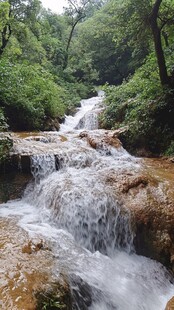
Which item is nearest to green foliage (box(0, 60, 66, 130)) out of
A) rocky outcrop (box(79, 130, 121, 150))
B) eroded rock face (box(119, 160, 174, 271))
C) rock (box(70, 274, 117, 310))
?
rocky outcrop (box(79, 130, 121, 150))

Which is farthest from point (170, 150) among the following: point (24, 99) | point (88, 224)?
point (24, 99)

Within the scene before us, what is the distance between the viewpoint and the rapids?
12.4 ft

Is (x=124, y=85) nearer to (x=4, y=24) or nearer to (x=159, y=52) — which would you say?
(x=159, y=52)

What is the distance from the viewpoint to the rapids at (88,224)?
3.77 metres

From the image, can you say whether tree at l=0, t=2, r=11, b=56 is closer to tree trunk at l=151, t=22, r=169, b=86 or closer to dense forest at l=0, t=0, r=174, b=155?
dense forest at l=0, t=0, r=174, b=155

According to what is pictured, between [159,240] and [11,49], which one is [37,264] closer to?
[159,240]

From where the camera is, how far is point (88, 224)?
5.10m

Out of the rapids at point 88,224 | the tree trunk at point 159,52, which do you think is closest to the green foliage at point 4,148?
the rapids at point 88,224

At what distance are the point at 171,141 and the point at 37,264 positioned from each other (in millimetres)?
6177

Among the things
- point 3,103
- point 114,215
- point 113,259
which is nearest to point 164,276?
point 113,259

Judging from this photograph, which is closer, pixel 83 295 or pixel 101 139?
pixel 83 295

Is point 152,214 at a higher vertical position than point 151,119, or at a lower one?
lower

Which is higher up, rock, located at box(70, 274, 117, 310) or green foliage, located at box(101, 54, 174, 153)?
green foliage, located at box(101, 54, 174, 153)

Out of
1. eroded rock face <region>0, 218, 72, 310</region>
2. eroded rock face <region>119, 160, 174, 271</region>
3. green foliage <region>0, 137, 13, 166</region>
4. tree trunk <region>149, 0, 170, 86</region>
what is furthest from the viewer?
tree trunk <region>149, 0, 170, 86</region>
